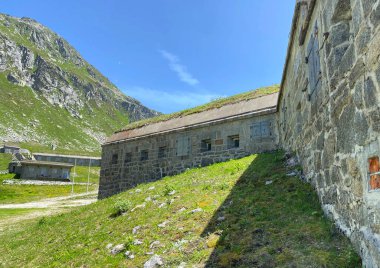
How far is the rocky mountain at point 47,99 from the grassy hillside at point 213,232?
298ft

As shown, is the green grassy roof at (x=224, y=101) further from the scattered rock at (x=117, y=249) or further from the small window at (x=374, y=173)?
the small window at (x=374, y=173)

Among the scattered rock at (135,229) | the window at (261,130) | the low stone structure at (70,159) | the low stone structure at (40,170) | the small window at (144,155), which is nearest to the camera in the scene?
the scattered rock at (135,229)

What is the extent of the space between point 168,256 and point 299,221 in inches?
97.3

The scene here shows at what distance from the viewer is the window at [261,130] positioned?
1333 centimetres

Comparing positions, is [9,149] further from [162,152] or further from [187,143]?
[187,143]

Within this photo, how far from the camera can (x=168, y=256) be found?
5.39 m

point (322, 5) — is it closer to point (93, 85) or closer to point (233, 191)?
point (233, 191)

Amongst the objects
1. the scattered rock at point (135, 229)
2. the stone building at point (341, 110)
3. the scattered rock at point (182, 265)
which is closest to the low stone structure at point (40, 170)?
the scattered rock at point (135, 229)

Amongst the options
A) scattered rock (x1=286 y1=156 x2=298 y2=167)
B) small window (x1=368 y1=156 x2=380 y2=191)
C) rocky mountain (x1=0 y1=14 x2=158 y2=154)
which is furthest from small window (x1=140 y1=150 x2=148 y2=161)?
rocky mountain (x1=0 y1=14 x2=158 y2=154)

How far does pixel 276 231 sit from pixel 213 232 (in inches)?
51.1

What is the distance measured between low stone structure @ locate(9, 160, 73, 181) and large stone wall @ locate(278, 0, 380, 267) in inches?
2590

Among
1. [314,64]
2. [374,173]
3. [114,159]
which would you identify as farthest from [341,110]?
[114,159]

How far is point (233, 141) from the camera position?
48.7ft

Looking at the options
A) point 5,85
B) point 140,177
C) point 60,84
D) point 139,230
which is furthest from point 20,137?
point 139,230
